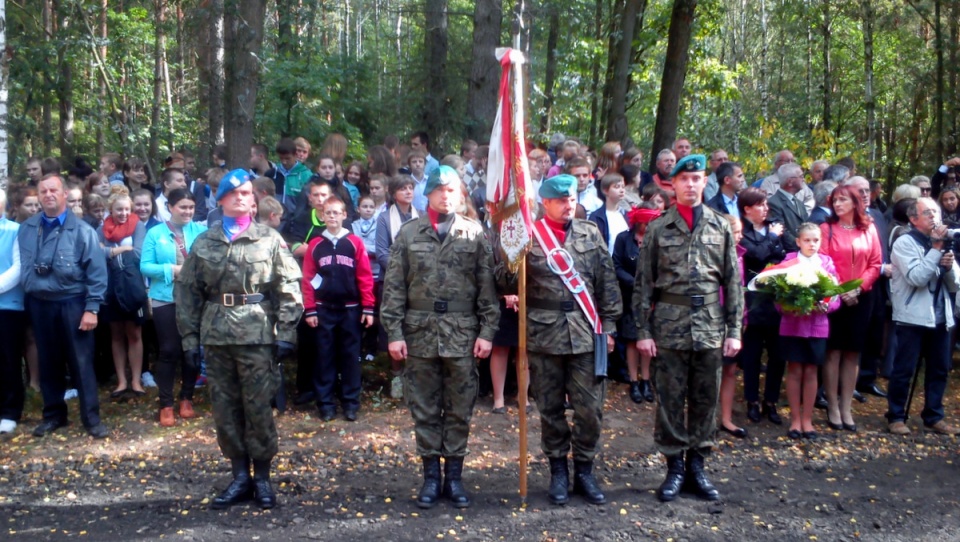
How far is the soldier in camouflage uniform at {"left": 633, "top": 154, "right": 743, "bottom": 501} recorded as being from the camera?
20.0ft

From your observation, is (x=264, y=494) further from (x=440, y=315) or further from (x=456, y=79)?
(x=456, y=79)

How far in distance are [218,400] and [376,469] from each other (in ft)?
4.90

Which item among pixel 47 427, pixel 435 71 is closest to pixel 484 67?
pixel 435 71

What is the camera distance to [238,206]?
19.6 ft

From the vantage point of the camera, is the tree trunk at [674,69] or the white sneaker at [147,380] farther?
the tree trunk at [674,69]

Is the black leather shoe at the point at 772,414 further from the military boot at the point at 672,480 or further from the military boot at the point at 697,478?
the military boot at the point at 672,480

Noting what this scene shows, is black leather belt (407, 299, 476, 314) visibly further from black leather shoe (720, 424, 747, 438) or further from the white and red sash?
black leather shoe (720, 424, 747, 438)

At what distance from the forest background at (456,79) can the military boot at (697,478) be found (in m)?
5.89

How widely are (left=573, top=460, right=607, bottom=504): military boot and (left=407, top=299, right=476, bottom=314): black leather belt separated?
1294mm

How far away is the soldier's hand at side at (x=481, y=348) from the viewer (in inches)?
231

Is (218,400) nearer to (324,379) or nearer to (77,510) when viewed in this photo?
(77,510)

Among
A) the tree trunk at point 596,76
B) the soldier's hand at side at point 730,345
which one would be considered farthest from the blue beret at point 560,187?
the tree trunk at point 596,76

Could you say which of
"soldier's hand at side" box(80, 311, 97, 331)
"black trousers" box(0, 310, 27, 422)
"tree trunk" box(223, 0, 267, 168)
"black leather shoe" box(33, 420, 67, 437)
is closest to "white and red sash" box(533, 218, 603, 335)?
"soldier's hand at side" box(80, 311, 97, 331)

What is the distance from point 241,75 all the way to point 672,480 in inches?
329
